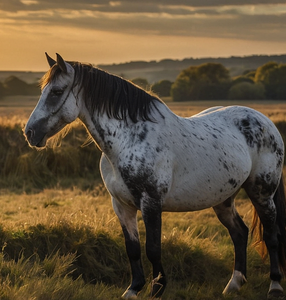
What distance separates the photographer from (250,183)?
19.1 ft

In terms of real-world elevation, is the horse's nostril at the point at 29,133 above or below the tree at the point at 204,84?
above

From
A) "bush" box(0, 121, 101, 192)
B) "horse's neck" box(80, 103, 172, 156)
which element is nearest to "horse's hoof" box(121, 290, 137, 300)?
"horse's neck" box(80, 103, 172, 156)

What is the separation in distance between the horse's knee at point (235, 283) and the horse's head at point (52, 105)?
2.78m

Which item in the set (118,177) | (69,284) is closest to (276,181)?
(118,177)

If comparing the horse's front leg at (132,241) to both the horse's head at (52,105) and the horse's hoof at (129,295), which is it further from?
the horse's head at (52,105)

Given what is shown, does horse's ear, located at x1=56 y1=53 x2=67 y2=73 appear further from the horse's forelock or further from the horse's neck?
the horse's neck

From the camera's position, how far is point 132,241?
5.20 m

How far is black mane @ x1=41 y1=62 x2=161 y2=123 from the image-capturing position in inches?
184

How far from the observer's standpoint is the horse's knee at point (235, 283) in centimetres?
588

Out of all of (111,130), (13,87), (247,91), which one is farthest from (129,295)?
(13,87)

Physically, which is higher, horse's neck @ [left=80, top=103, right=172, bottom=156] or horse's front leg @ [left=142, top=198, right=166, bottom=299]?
horse's neck @ [left=80, top=103, right=172, bottom=156]

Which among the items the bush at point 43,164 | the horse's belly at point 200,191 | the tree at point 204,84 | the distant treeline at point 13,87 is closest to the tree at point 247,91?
the tree at point 204,84

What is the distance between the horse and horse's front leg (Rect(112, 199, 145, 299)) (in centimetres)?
1

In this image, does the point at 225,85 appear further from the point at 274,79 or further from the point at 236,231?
the point at 236,231
